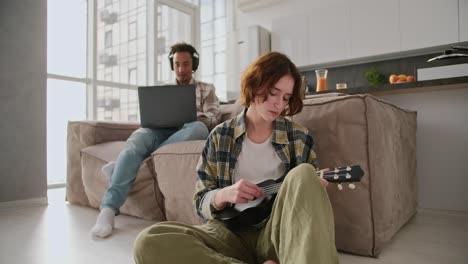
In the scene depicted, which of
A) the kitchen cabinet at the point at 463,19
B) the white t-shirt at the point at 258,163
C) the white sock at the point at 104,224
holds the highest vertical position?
the kitchen cabinet at the point at 463,19

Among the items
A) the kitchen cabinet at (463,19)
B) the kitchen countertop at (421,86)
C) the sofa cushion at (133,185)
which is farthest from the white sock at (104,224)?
the kitchen cabinet at (463,19)

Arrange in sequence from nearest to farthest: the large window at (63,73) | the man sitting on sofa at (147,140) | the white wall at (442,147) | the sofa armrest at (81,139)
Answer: the man sitting on sofa at (147,140) < the white wall at (442,147) < the sofa armrest at (81,139) < the large window at (63,73)

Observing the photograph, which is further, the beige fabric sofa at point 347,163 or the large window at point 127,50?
the large window at point 127,50

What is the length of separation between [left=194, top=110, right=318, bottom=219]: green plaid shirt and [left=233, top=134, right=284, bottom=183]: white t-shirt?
0.02 meters

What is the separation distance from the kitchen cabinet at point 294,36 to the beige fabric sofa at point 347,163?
7.15 ft

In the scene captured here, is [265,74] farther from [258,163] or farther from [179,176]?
[179,176]

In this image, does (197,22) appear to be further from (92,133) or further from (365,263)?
(365,263)

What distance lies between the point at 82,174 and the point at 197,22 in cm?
323

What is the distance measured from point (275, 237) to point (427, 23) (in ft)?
10.5

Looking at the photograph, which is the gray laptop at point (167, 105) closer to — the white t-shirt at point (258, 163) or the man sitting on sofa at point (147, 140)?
the man sitting on sofa at point (147, 140)

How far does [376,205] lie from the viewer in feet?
3.98

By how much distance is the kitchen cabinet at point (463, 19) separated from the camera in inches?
118

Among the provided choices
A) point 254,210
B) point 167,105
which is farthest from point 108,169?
point 254,210

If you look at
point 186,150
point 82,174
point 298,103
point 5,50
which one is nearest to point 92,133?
point 82,174
